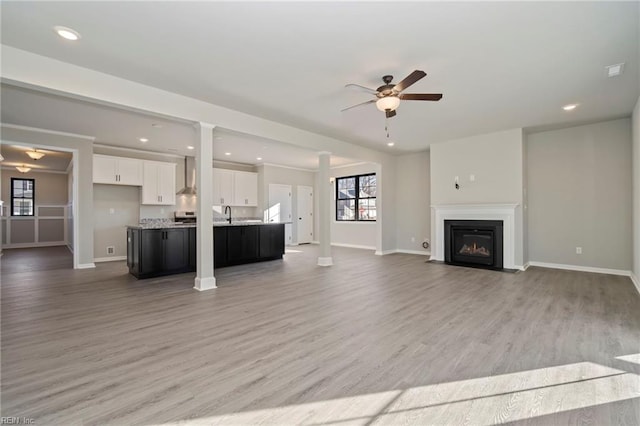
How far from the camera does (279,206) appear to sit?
9.41 m

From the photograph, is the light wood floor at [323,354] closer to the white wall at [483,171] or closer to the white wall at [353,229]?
the white wall at [483,171]

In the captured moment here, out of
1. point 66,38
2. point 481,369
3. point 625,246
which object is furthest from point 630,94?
point 66,38

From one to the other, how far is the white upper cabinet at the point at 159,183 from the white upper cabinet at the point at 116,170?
169 mm

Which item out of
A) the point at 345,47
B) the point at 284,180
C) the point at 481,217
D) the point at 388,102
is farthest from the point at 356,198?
the point at 345,47

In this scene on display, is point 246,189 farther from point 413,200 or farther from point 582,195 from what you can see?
point 582,195

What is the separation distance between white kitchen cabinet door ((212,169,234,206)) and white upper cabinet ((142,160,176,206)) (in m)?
1.08

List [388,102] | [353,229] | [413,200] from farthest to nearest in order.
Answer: [353,229] < [413,200] < [388,102]

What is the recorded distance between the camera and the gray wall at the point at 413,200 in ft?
24.3

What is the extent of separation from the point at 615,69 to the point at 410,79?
2373 mm

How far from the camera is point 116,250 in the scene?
6.75m

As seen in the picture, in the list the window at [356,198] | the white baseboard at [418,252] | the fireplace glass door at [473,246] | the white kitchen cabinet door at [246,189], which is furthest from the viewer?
the window at [356,198]

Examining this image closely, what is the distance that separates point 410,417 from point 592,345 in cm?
196

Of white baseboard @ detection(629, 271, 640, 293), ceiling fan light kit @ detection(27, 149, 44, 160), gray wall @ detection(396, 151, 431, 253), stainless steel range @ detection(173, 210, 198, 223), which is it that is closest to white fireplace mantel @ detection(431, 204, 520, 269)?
gray wall @ detection(396, 151, 431, 253)

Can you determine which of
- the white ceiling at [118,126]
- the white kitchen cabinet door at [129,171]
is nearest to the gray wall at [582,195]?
the white ceiling at [118,126]
